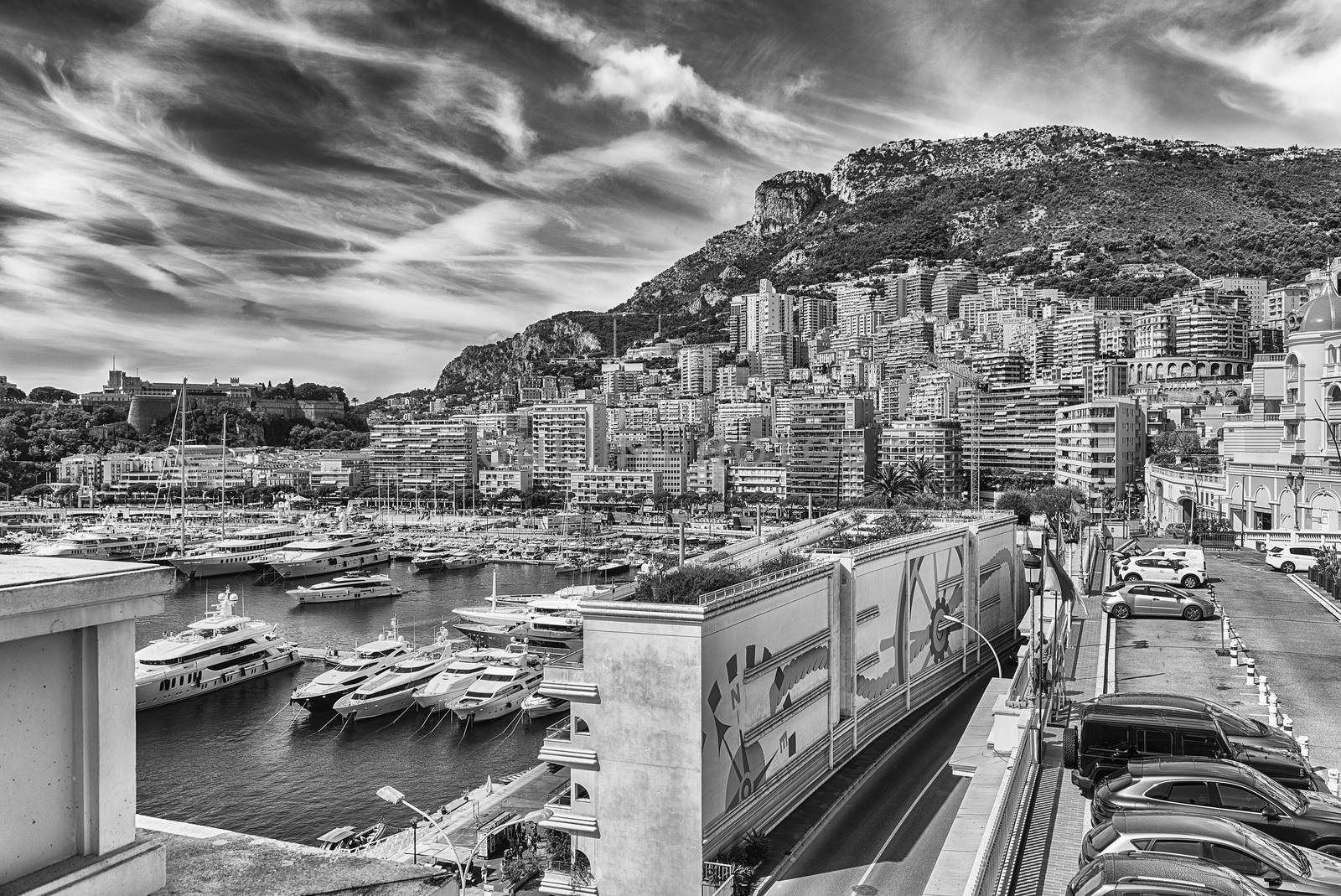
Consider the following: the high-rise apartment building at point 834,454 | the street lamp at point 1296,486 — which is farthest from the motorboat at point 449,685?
the high-rise apartment building at point 834,454

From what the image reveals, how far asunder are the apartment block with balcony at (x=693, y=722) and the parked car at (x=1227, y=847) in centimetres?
668

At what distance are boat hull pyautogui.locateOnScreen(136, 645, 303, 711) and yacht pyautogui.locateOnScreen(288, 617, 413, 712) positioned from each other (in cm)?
261

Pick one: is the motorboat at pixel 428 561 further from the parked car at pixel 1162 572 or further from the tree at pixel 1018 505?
the parked car at pixel 1162 572

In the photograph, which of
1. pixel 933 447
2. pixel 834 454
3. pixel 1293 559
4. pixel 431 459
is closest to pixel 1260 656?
pixel 1293 559

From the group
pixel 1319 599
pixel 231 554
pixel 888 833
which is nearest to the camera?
pixel 888 833

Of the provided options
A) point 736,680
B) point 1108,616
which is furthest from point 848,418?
point 736,680

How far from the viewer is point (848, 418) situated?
3642 inches

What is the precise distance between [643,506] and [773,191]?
115332 millimetres

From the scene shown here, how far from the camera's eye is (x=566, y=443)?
112750 millimetres

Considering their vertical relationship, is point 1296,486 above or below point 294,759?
above

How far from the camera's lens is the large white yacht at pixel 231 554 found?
6494 cm

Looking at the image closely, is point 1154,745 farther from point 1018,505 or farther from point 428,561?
point 428,561

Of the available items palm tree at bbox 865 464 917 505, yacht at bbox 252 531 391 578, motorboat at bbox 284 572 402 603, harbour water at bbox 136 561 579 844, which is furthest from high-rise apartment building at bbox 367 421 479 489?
harbour water at bbox 136 561 579 844

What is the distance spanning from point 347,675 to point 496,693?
538 centimetres
